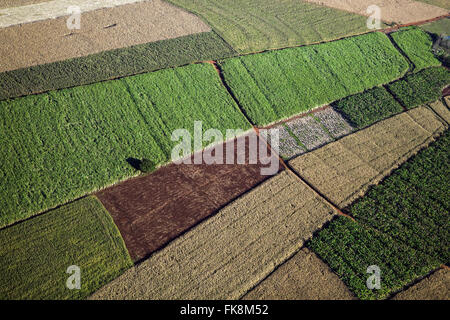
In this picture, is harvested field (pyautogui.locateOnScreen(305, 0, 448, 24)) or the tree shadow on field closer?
the tree shadow on field

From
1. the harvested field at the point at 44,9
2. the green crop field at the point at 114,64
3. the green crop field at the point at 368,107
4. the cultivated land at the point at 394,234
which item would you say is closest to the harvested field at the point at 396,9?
the green crop field at the point at 368,107

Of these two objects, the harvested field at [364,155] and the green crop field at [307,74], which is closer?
the harvested field at [364,155]

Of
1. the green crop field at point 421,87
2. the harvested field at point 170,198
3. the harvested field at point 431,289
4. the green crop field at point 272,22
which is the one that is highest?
the green crop field at point 272,22

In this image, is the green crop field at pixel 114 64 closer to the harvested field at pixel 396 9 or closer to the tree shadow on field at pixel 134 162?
the tree shadow on field at pixel 134 162

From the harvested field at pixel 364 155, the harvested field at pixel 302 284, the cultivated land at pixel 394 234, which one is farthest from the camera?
the harvested field at pixel 364 155

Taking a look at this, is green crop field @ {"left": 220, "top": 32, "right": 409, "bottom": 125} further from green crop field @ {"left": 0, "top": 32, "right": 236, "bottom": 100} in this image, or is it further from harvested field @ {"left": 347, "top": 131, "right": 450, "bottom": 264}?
harvested field @ {"left": 347, "top": 131, "right": 450, "bottom": 264}

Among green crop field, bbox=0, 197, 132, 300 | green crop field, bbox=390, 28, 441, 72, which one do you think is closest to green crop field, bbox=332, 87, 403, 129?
green crop field, bbox=390, 28, 441, 72
